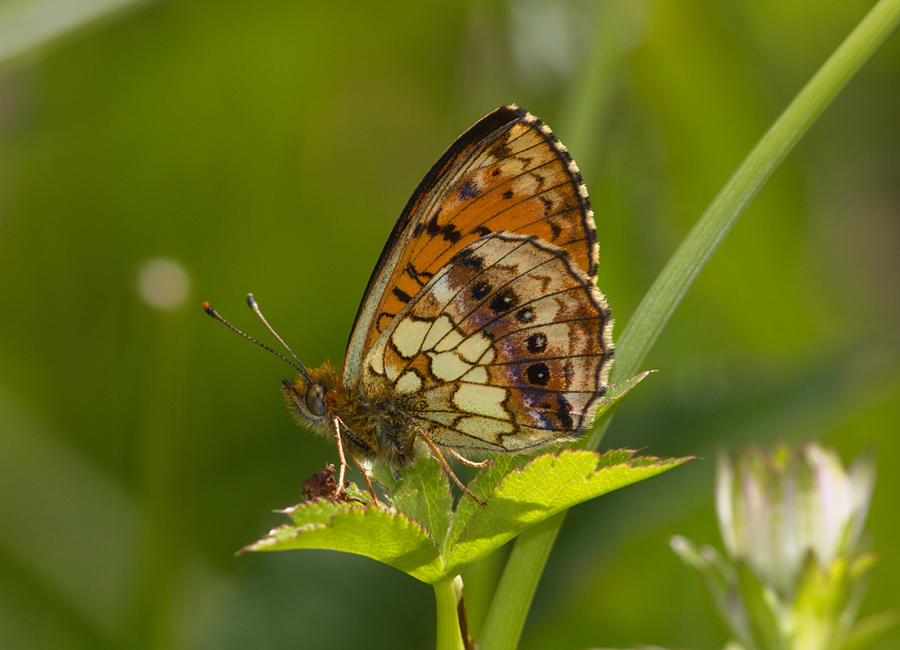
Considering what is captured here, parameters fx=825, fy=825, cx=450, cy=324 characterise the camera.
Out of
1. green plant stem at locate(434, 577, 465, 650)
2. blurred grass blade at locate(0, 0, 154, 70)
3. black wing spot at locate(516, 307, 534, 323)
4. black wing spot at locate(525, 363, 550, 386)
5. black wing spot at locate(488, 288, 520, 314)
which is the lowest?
green plant stem at locate(434, 577, 465, 650)

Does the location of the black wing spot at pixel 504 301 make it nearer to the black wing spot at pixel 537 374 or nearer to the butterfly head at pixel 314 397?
the black wing spot at pixel 537 374

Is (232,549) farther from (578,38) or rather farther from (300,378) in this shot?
(578,38)

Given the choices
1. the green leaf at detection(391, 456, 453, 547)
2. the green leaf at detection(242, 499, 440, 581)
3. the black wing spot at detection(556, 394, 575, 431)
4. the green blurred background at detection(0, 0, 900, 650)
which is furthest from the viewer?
the green blurred background at detection(0, 0, 900, 650)

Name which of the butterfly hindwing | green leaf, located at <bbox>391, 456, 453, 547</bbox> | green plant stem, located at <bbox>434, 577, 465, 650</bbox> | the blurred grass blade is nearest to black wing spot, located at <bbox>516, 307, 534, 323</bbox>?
the butterfly hindwing

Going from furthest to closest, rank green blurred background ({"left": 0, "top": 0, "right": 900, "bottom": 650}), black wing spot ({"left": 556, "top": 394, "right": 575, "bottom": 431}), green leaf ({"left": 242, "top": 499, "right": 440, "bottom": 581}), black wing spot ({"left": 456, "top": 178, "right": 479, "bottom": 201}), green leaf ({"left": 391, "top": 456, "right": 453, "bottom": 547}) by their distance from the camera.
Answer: green blurred background ({"left": 0, "top": 0, "right": 900, "bottom": 650})
black wing spot ({"left": 456, "top": 178, "right": 479, "bottom": 201})
black wing spot ({"left": 556, "top": 394, "right": 575, "bottom": 431})
green leaf ({"left": 391, "top": 456, "right": 453, "bottom": 547})
green leaf ({"left": 242, "top": 499, "right": 440, "bottom": 581})

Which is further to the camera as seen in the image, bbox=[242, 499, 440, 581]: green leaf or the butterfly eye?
the butterfly eye

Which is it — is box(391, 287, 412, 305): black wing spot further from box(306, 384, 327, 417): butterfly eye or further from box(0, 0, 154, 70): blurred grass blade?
box(0, 0, 154, 70): blurred grass blade

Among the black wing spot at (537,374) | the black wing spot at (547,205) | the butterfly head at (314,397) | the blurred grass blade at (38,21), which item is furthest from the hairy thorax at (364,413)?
the blurred grass blade at (38,21)

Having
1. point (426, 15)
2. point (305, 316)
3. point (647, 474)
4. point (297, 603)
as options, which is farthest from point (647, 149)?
point (647, 474)
